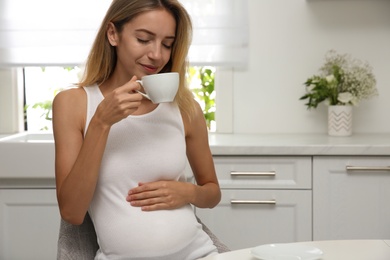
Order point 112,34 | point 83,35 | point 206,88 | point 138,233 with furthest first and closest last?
point 206,88, point 83,35, point 112,34, point 138,233

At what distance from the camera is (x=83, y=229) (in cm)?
183

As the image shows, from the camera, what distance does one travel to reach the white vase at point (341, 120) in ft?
10.4

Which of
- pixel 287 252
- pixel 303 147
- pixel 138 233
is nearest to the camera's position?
pixel 287 252

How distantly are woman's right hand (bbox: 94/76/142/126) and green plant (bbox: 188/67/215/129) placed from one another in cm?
194

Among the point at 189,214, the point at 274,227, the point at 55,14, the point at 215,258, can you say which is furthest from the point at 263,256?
the point at 55,14

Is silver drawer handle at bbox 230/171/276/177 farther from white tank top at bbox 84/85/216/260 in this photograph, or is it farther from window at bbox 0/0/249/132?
white tank top at bbox 84/85/216/260

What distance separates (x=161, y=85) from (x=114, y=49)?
341 mm

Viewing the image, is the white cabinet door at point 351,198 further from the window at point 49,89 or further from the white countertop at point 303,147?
the window at point 49,89

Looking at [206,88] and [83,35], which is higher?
[83,35]

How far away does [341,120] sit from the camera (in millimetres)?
3184

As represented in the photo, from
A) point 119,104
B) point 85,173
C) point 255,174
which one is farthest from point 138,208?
point 255,174

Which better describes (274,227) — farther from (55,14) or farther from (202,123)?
(55,14)

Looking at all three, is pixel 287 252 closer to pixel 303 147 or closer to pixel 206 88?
pixel 303 147

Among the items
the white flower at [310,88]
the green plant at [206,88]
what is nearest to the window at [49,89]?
the green plant at [206,88]
